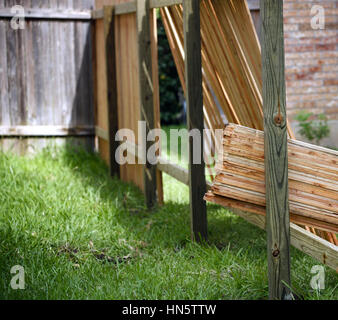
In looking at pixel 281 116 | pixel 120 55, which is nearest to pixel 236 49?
pixel 281 116

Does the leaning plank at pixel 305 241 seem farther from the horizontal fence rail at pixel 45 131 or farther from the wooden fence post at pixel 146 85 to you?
the horizontal fence rail at pixel 45 131

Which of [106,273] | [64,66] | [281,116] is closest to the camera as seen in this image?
[281,116]

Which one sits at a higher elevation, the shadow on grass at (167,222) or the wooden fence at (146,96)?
the wooden fence at (146,96)

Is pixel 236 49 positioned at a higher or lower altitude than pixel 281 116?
higher

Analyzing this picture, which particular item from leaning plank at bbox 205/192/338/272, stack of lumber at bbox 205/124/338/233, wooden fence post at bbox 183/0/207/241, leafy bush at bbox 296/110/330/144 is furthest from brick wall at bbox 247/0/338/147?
stack of lumber at bbox 205/124/338/233

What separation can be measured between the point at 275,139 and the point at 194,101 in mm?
1408

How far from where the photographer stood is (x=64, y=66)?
25.0 feet

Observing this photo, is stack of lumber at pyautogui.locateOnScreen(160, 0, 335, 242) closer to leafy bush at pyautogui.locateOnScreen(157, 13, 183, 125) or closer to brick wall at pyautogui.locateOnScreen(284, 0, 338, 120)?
brick wall at pyautogui.locateOnScreen(284, 0, 338, 120)

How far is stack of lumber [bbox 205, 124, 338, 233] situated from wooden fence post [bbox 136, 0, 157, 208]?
7.94 ft

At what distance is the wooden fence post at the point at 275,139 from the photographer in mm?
2924

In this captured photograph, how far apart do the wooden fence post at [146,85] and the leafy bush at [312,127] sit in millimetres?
2606

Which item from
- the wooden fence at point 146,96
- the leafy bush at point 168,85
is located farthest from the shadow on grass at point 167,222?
the leafy bush at point 168,85

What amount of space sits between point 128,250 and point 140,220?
82 centimetres
